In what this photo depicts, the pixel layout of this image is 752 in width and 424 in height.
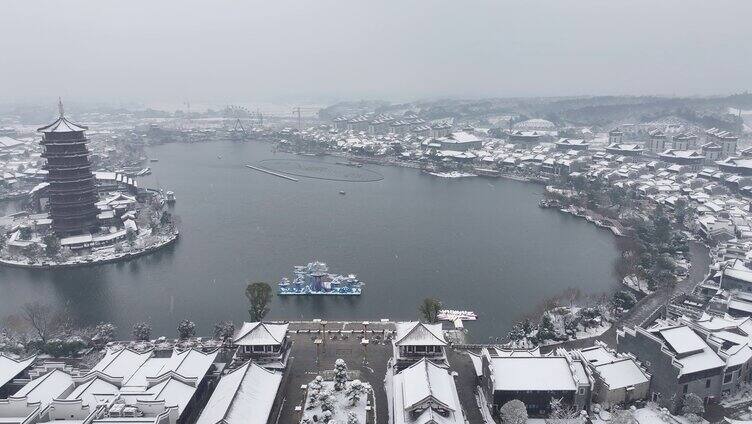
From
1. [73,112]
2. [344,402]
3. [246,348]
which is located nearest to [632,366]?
[344,402]

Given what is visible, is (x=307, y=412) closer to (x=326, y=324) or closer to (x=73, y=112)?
(x=326, y=324)

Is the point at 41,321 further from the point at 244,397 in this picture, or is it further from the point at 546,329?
the point at 546,329

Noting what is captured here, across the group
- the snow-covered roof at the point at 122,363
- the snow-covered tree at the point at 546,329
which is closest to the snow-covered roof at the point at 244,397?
the snow-covered roof at the point at 122,363

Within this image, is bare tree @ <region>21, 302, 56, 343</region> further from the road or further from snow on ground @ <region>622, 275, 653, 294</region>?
snow on ground @ <region>622, 275, 653, 294</region>

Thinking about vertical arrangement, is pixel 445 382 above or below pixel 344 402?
above

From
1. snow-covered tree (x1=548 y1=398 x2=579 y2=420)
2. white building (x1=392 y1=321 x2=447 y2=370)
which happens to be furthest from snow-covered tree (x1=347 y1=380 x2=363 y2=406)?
snow-covered tree (x1=548 y1=398 x2=579 y2=420)

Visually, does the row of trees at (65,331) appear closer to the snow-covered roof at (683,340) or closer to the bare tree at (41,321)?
the bare tree at (41,321)

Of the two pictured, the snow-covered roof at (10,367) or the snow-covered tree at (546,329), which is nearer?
the snow-covered roof at (10,367)
